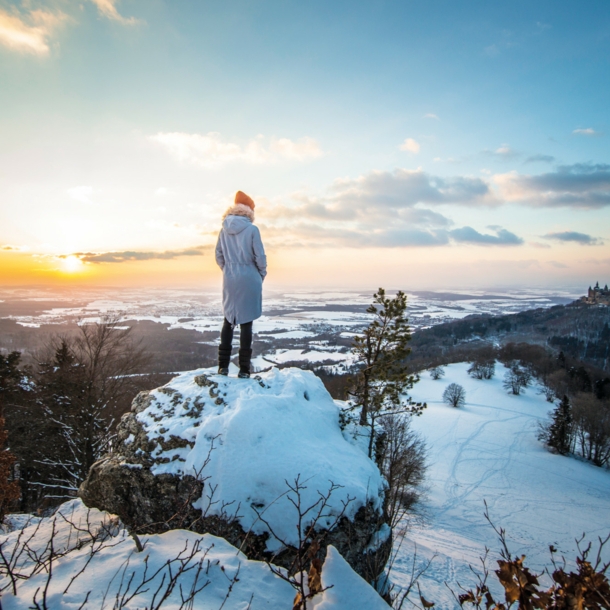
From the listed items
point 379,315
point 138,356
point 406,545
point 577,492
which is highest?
point 379,315

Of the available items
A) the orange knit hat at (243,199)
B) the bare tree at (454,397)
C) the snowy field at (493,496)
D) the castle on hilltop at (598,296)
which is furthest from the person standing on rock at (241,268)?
the castle on hilltop at (598,296)

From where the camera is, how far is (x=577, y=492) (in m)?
32.1

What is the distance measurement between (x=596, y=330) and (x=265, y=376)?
15546 cm

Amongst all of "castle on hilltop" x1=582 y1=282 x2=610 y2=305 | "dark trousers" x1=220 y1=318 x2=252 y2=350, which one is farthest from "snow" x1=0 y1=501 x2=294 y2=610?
"castle on hilltop" x1=582 y1=282 x2=610 y2=305

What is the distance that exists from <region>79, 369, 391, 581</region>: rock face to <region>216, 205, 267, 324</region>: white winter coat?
163 centimetres

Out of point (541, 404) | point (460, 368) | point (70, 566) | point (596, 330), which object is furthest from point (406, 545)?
point (596, 330)

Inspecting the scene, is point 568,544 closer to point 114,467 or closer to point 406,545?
point 406,545

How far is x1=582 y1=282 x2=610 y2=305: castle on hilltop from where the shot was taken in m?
147

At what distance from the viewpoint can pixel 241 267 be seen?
6.30 meters

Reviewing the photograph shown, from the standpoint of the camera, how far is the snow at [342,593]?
6.40ft

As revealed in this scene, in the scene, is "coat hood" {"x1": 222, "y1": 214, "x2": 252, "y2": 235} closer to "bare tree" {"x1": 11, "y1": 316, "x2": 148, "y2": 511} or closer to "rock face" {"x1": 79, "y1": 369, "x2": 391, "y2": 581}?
"rock face" {"x1": 79, "y1": 369, "x2": 391, "y2": 581}

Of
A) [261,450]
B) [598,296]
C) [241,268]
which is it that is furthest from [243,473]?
[598,296]

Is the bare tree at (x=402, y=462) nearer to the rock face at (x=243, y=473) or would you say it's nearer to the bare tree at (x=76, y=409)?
the bare tree at (x=76, y=409)

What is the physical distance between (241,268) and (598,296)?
20114 cm
